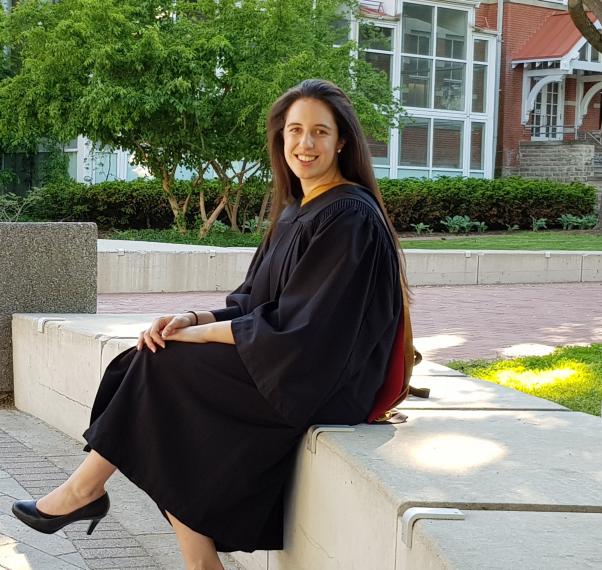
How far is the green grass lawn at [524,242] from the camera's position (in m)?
17.4

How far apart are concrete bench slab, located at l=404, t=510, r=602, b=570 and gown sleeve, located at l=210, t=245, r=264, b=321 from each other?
1667mm

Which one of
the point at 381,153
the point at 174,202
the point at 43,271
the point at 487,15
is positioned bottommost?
the point at 43,271

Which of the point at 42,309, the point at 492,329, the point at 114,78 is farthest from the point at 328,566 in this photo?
the point at 114,78

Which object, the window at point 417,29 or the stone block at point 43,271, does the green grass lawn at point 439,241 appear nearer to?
the window at point 417,29

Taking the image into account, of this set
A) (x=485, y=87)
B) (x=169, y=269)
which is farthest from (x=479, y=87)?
(x=169, y=269)

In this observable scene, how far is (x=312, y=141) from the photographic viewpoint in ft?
12.9

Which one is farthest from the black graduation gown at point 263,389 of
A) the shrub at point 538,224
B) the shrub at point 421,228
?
the shrub at point 538,224

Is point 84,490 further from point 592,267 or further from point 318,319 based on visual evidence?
point 592,267

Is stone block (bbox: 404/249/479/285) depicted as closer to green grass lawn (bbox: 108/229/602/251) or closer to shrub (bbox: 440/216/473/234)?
green grass lawn (bbox: 108/229/602/251)

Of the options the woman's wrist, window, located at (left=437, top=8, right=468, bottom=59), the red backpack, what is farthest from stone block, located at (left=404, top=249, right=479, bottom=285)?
window, located at (left=437, top=8, right=468, bottom=59)

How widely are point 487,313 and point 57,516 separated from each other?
7.42 meters

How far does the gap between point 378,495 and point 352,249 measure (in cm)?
92

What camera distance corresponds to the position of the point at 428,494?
2.82 m

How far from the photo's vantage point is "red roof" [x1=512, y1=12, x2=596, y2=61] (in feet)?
102
